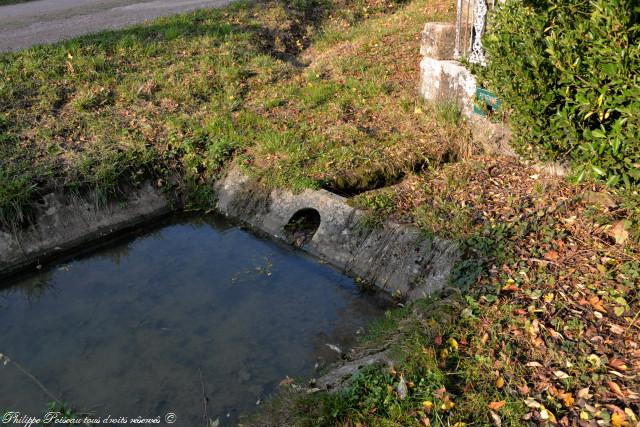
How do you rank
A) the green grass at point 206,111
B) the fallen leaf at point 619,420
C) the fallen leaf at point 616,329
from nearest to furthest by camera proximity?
1. the fallen leaf at point 619,420
2. the fallen leaf at point 616,329
3. the green grass at point 206,111

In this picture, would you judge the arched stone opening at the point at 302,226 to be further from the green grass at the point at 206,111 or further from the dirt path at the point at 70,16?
the dirt path at the point at 70,16

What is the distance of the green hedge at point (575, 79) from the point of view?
4328 mm

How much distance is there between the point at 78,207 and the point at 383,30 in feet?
22.1

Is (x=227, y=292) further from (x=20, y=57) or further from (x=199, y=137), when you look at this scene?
(x=20, y=57)

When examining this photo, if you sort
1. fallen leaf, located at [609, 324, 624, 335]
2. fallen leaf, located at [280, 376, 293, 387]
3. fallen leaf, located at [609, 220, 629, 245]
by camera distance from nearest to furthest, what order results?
fallen leaf, located at [609, 324, 624, 335], fallen leaf, located at [280, 376, 293, 387], fallen leaf, located at [609, 220, 629, 245]

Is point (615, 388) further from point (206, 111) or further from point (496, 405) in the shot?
point (206, 111)

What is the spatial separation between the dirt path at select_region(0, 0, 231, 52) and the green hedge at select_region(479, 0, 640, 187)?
30.6ft

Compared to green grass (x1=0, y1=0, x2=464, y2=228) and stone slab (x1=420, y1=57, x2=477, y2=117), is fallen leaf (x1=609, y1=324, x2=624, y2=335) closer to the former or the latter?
green grass (x1=0, y1=0, x2=464, y2=228)

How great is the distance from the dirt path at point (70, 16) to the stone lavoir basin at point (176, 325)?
6.50 metres

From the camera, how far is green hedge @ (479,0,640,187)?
14.2 ft

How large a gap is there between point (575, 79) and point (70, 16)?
13053 millimetres

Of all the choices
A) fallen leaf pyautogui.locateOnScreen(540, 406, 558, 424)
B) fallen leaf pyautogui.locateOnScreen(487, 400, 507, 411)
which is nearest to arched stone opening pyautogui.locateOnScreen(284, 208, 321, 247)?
fallen leaf pyautogui.locateOnScreen(487, 400, 507, 411)

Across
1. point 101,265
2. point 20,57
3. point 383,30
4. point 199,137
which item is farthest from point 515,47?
point 20,57

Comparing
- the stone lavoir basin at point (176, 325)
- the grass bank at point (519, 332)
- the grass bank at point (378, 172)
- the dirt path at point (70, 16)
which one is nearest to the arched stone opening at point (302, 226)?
the stone lavoir basin at point (176, 325)
